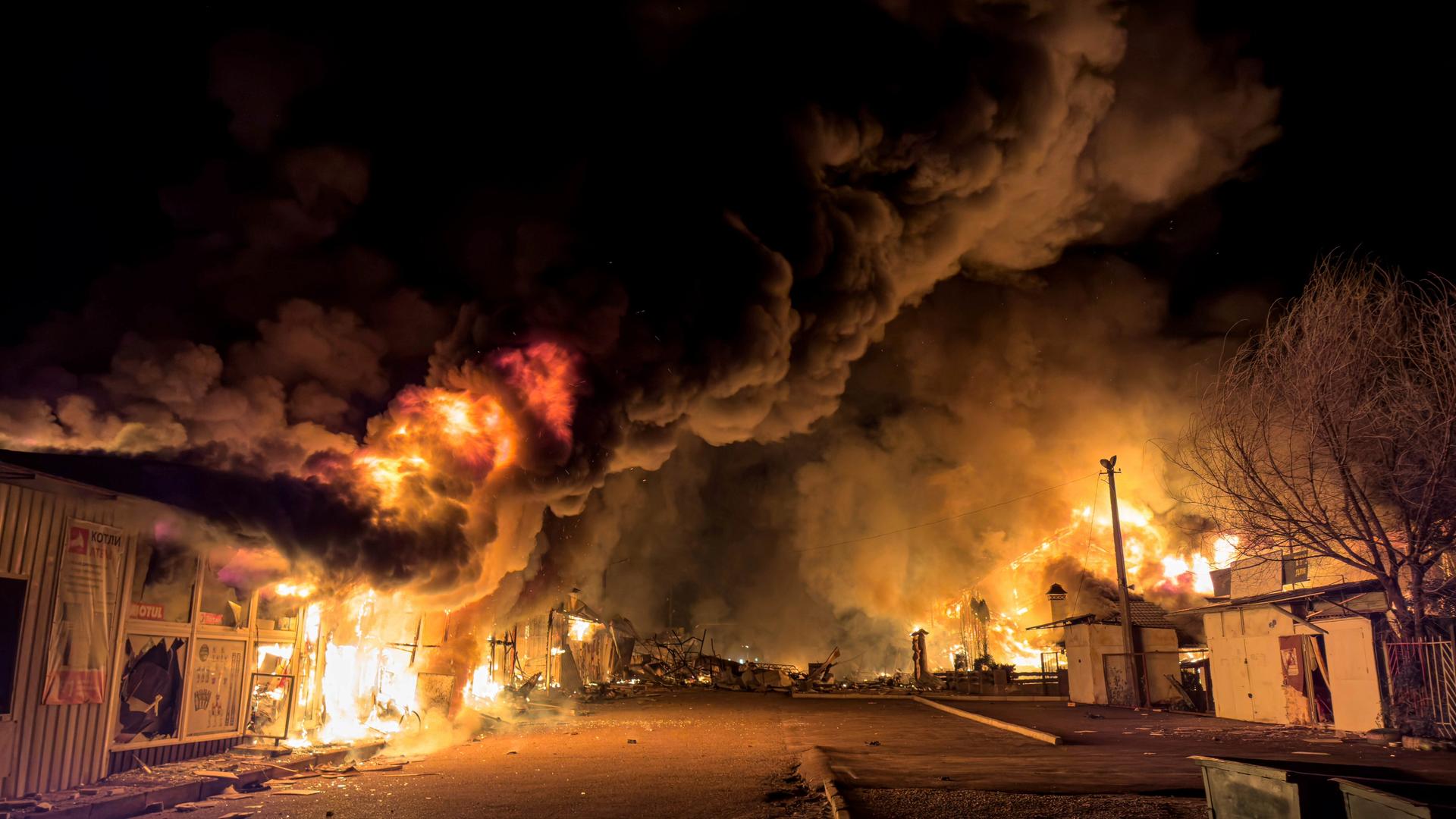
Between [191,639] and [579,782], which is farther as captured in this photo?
[191,639]

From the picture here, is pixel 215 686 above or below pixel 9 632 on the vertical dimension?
below

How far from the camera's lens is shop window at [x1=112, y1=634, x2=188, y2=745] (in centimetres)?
1217

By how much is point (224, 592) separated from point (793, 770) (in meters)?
10.1

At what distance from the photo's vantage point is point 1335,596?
2134 centimetres

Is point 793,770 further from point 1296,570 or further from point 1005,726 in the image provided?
point 1296,570

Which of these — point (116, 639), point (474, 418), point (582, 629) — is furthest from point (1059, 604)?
point (116, 639)

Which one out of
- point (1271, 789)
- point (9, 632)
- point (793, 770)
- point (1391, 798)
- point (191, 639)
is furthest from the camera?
point (793, 770)

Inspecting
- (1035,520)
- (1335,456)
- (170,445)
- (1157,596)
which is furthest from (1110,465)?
(170,445)

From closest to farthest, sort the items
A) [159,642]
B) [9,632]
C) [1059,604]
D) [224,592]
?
[9,632] < [159,642] < [224,592] < [1059,604]

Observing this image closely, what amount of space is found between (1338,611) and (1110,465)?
34.1 feet

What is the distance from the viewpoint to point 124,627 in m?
12.0

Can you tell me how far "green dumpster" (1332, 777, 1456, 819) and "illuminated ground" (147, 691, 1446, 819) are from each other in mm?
3122

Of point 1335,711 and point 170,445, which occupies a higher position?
point 170,445

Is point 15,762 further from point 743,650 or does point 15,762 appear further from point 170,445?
point 743,650
